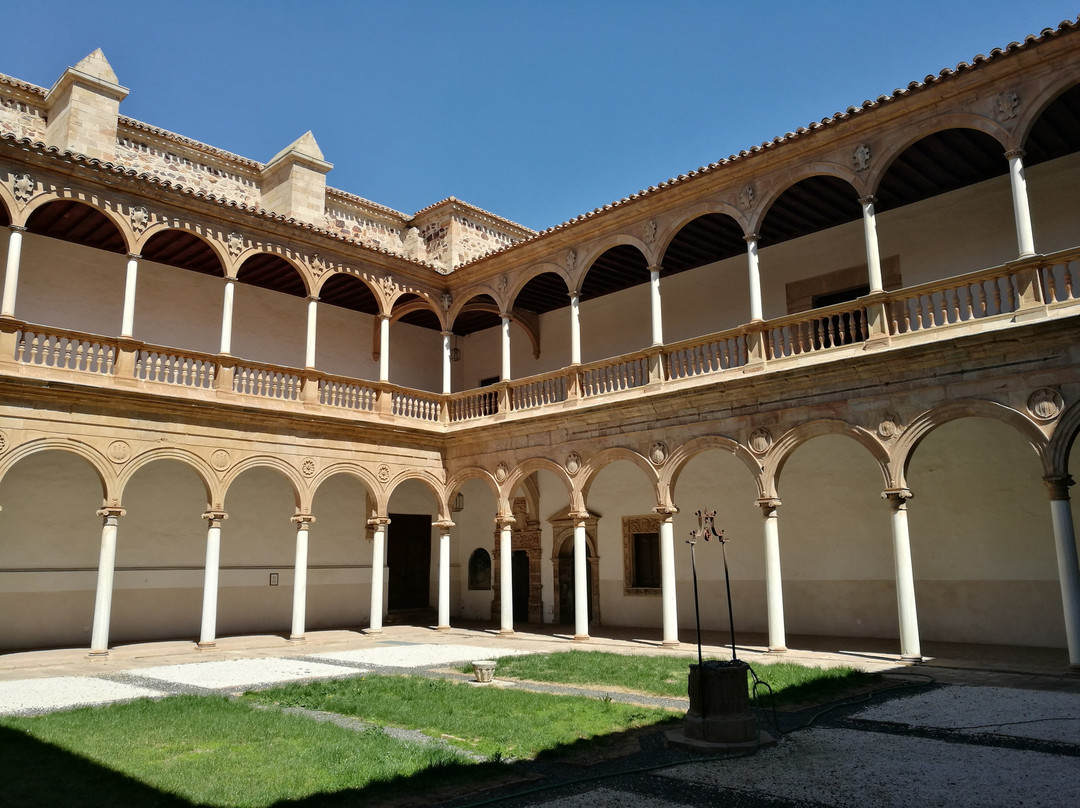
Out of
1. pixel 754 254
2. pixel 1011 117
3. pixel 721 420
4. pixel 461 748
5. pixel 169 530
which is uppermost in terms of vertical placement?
pixel 1011 117

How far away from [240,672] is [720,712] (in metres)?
6.90

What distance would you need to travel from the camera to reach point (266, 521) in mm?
16344

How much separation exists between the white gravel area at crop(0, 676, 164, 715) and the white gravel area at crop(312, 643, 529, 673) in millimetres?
3071

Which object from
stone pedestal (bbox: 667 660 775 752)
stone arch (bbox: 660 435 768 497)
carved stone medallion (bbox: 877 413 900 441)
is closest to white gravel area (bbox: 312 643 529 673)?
stone arch (bbox: 660 435 768 497)

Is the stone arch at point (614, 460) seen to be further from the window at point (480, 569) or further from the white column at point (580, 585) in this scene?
the window at point (480, 569)

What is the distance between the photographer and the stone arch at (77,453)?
11594mm

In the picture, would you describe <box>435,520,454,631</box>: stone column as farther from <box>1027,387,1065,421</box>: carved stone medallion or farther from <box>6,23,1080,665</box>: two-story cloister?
<box>1027,387,1065,421</box>: carved stone medallion

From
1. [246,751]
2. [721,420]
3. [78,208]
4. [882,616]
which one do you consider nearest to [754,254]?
[721,420]

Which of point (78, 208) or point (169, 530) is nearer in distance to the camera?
point (78, 208)

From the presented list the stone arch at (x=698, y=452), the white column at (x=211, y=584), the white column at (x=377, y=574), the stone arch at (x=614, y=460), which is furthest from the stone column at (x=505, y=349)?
the white column at (x=211, y=584)

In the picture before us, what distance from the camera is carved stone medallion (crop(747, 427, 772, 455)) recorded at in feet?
39.2

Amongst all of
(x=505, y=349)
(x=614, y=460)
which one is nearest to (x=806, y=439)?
(x=614, y=460)

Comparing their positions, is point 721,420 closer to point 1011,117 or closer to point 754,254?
point 754,254

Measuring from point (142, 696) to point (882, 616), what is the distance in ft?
34.6
